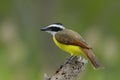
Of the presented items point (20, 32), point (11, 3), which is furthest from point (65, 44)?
point (11, 3)

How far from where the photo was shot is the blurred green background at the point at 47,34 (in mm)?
11289

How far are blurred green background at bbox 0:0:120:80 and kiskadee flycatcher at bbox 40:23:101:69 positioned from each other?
2036 millimetres

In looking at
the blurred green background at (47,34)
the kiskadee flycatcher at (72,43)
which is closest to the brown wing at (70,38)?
the kiskadee flycatcher at (72,43)

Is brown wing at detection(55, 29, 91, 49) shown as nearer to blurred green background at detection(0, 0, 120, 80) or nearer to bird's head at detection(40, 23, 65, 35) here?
bird's head at detection(40, 23, 65, 35)

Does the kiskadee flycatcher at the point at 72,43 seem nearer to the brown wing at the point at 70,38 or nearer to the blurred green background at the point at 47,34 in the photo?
the brown wing at the point at 70,38

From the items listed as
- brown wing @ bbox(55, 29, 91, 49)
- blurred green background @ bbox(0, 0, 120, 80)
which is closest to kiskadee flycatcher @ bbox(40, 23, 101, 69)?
brown wing @ bbox(55, 29, 91, 49)

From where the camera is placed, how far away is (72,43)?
839 cm

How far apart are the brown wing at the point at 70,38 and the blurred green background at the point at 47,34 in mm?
2091

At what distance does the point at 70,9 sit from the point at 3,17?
228 cm

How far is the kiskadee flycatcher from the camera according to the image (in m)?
8.31

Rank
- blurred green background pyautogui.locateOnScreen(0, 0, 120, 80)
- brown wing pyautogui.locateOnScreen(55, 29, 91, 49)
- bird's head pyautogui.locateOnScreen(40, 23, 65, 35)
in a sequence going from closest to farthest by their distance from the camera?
brown wing pyautogui.locateOnScreen(55, 29, 91, 49) → bird's head pyautogui.locateOnScreen(40, 23, 65, 35) → blurred green background pyautogui.locateOnScreen(0, 0, 120, 80)

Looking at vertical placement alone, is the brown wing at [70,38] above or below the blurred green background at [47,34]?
above

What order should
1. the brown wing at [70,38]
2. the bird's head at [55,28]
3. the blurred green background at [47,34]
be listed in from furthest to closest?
the blurred green background at [47,34]
the bird's head at [55,28]
the brown wing at [70,38]

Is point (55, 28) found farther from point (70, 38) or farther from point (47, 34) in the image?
point (47, 34)
